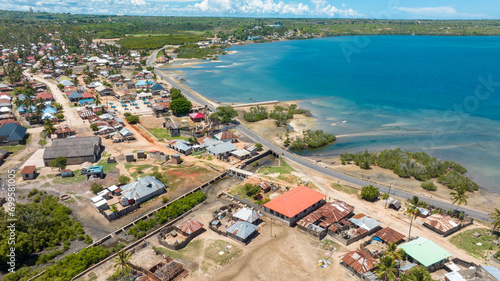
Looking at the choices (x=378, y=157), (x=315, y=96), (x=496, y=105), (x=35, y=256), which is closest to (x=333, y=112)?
(x=315, y=96)

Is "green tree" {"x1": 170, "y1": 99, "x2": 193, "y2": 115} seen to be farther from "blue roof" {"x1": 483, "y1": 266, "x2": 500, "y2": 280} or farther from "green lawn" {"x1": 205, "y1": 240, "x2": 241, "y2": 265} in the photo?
"blue roof" {"x1": 483, "y1": 266, "x2": 500, "y2": 280}

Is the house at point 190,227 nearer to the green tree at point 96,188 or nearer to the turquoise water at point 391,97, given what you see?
the green tree at point 96,188

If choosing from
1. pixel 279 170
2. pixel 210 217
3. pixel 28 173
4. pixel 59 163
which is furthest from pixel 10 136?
pixel 279 170

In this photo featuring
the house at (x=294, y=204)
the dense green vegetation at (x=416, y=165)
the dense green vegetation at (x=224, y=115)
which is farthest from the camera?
the dense green vegetation at (x=224, y=115)

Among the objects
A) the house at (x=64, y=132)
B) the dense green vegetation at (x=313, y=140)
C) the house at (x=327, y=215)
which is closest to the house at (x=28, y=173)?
the house at (x=64, y=132)

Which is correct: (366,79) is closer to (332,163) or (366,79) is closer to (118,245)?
(332,163)

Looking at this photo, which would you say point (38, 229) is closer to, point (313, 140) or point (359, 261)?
point (359, 261)
